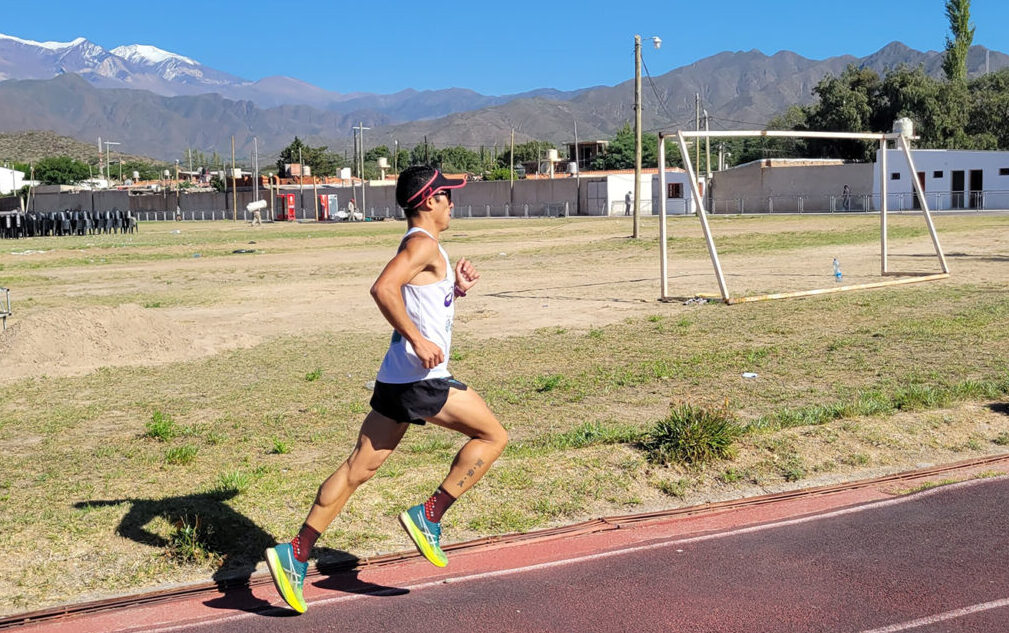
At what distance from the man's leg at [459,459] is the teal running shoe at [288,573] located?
1.74 feet

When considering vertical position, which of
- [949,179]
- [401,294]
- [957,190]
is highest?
[949,179]

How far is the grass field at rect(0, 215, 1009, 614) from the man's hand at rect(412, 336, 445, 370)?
4.90 feet

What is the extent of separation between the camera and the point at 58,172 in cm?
14062

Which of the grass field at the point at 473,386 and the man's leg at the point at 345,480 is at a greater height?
the man's leg at the point at 345,480

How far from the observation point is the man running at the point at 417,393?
183 inches

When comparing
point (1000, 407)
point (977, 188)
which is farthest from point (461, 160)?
point (1000, 407)

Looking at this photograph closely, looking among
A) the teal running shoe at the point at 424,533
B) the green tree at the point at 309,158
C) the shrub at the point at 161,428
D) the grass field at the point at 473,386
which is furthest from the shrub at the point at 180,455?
the green tree at the point at 309,158

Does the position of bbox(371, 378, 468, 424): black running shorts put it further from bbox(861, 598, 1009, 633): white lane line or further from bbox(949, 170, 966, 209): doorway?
bbox(949, 170, 966, 209): doorway

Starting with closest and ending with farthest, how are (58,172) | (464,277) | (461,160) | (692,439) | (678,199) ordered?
(464,277)
(692,439)
(678,199)
(461,160)
(58,172)

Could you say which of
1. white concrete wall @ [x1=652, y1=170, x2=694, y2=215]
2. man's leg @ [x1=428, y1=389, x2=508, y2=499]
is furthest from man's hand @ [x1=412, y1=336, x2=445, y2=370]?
white concrete wall @ [x1=652, y1=170, x2=694, y2=215]

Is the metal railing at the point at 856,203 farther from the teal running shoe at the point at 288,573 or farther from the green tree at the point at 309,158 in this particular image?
the green tree at the point at 309,158

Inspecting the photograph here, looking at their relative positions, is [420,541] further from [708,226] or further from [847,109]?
[847,109]

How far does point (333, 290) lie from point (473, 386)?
37.7ft

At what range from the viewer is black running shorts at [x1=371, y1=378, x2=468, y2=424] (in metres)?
4.71
